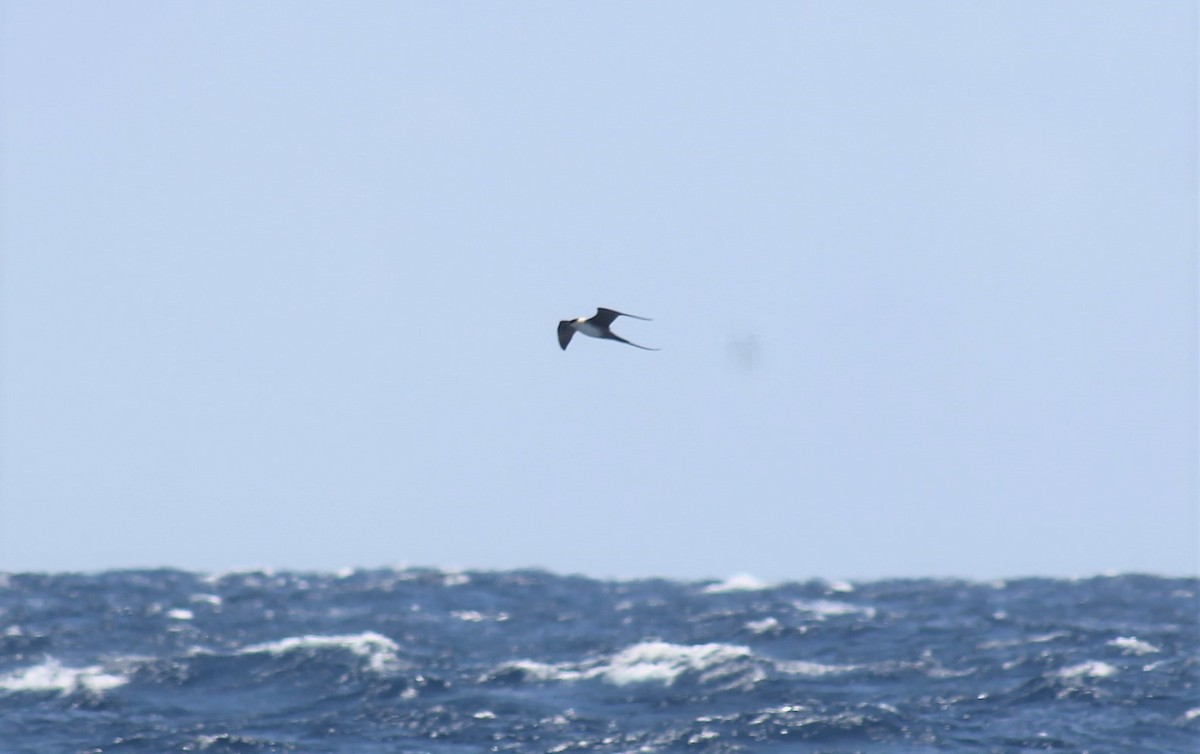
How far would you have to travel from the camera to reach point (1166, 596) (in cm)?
5750

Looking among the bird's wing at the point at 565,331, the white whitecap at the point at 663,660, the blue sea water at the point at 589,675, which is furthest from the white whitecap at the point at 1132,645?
the bird's wing at the point at 565,331

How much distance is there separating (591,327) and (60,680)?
71.9ft

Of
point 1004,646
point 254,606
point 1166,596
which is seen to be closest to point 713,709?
point 1004,646

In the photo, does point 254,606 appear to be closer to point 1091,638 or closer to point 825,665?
point 825,665

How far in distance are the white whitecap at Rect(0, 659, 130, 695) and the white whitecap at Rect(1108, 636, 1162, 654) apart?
907 inches

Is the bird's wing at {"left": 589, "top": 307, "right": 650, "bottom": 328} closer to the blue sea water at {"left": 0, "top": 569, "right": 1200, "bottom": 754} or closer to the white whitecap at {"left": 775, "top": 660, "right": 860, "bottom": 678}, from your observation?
the blue sea water at {"left": 0, "top": 569, "right": 1200, "bottom": 754}

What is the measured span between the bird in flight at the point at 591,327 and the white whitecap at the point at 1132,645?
24.8m

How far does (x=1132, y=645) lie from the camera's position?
38375 mm

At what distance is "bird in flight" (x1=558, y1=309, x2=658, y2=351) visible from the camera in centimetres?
1639

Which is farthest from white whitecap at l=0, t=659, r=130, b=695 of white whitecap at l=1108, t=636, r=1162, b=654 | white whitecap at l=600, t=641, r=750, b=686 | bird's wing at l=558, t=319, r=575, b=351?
white whitecap at l=1108, t=636, r=1162, b=654

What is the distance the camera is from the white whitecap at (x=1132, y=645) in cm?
3747

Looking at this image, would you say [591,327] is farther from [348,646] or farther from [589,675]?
[348,646]

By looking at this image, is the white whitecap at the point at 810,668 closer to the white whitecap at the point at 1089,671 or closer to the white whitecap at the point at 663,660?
the white whitecap at the point at 663,660

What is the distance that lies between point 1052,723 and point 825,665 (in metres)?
8.04
